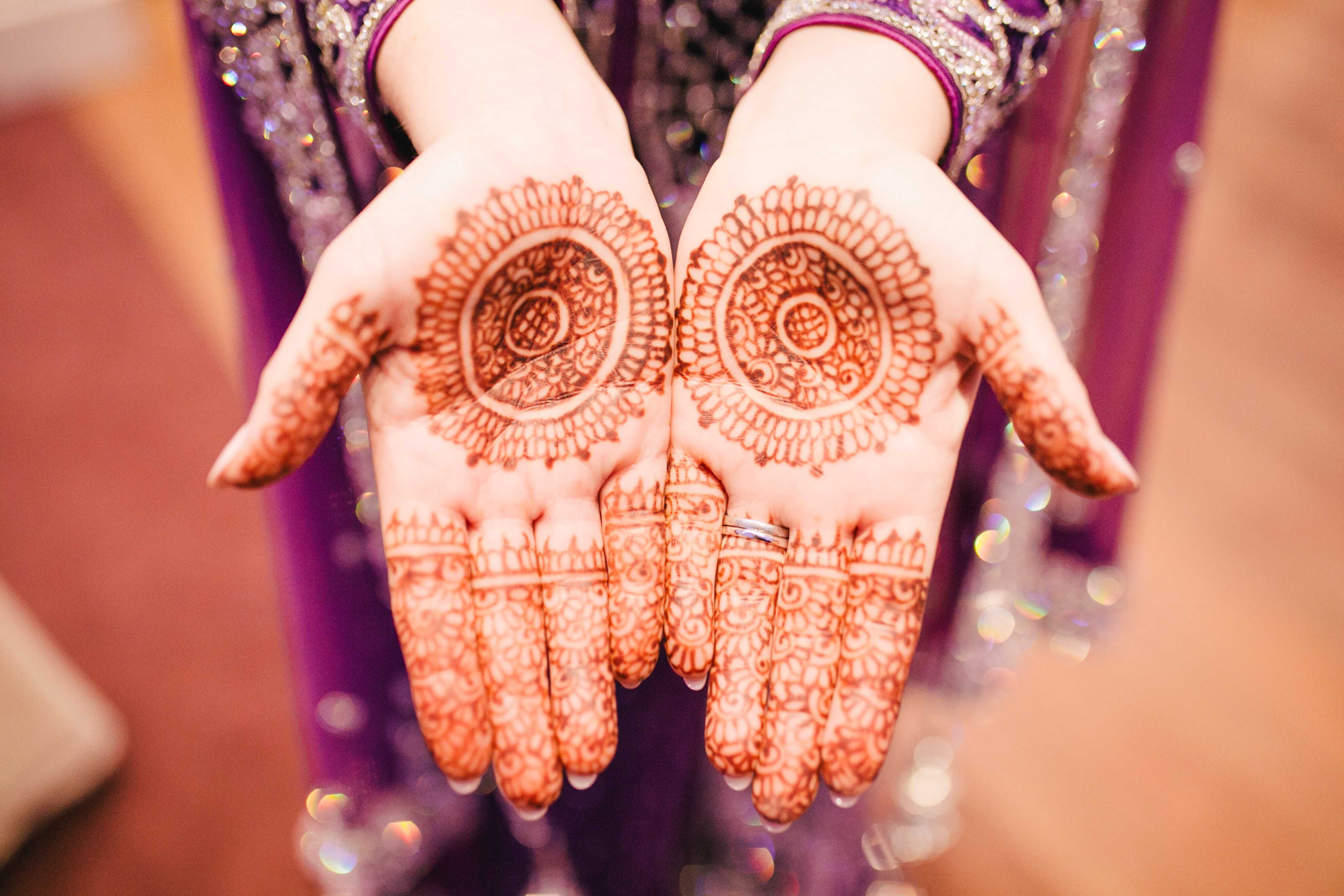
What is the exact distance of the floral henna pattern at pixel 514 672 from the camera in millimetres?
556

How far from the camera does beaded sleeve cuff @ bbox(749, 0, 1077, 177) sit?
0.58 meters

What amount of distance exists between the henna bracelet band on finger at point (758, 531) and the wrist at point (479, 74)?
0.96 ft

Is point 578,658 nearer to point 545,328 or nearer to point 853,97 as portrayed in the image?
point 545,328

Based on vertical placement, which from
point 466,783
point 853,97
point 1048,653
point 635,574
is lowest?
point 1048,653

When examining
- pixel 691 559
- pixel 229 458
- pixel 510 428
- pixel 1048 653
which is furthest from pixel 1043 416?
pixel 1048 653

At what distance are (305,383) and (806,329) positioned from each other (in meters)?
0.33

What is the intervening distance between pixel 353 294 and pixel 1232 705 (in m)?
1.23

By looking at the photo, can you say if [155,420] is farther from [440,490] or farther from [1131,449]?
[1131,449]

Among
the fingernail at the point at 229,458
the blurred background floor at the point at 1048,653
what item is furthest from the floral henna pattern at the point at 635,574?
the blurred background floor at the point at 1048,653

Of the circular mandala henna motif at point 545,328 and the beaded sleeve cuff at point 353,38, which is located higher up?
the beaded sleeve cuff at point 353,38

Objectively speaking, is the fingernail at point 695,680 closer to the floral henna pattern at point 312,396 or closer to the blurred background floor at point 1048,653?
the floral henna pattern at point 312,396

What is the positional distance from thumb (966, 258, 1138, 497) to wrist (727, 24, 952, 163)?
0.42 ft

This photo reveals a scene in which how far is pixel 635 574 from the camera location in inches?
22.8

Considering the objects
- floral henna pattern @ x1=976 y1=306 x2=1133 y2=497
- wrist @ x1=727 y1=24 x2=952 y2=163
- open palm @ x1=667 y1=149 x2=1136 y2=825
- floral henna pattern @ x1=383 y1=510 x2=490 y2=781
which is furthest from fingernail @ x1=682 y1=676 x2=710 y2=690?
wrist @ x1=727 y1=24 x2=952 y2=163
